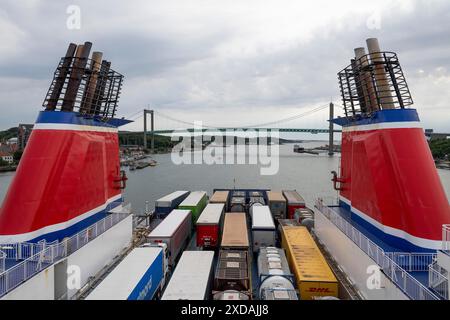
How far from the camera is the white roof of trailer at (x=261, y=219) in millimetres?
18053

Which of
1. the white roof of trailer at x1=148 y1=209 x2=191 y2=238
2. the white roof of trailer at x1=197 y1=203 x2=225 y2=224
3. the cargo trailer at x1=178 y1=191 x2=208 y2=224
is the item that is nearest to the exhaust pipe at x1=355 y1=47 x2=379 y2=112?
the white roof of trailer at x1=197 y1=203 x2=225 y2=224

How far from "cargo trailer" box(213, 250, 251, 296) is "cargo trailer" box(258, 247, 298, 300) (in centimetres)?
55

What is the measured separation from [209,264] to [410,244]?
22.5 feet

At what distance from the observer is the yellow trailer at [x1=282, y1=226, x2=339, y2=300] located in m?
11.8

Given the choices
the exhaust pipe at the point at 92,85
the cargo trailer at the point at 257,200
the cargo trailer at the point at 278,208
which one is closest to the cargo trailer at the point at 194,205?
the cargo trailer at the point at 257,200

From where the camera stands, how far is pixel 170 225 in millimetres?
18031

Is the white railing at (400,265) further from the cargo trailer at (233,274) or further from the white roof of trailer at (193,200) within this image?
the white roof of trailer at (193,200)

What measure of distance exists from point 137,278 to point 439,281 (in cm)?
831

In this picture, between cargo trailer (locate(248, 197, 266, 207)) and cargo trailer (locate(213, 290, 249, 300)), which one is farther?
cargo trailer (locate(248, 197, 266, 207))

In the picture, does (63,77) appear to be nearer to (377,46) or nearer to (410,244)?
(377,46)

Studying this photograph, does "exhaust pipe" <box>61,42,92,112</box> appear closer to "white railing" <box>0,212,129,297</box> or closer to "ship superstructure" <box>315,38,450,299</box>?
"white railing" <box>0,212,129,297</box>

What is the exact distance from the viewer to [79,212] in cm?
1279

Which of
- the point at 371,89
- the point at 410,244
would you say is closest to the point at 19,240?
the point at 410,244
